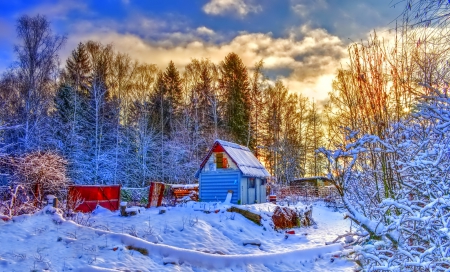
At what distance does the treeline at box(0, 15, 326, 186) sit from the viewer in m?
19.3

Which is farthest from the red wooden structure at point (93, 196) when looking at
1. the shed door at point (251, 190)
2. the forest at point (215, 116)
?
the shed door at point (251, 190)

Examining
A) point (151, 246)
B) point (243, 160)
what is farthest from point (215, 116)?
point (151, 246)

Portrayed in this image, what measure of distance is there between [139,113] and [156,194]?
13.0m

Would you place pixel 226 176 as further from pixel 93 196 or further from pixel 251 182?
pixel 93 196

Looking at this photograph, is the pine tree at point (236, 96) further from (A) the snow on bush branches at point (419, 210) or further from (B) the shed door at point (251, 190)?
(A) the snow on bush branches at point (419, 210)

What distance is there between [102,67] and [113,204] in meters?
14.2

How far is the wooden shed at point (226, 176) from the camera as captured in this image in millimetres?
17297

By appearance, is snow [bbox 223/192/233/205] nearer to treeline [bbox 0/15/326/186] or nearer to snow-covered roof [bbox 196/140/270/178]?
snow-covered roof [bbox 196/140/270/178]

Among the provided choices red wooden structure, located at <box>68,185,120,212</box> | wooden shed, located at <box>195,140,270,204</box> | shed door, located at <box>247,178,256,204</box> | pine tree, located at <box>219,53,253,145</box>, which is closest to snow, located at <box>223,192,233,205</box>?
wooden shed, located at <box>195,140,270,204</box>

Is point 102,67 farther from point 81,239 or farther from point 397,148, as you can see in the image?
point 397,148

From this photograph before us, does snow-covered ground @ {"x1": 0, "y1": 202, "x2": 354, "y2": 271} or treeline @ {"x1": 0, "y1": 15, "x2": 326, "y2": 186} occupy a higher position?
treeline @ {"x1": 0, "y1": 15, "x2": 326, "y2": 186}

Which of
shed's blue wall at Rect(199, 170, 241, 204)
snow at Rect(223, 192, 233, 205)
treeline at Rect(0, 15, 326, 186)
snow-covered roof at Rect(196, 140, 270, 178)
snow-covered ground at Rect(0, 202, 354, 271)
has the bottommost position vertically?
snow-covered ground at Rect(0, 202, 354, 271)

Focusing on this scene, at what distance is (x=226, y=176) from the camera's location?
57.8 feet

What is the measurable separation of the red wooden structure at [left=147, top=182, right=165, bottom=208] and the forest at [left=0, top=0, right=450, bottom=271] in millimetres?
5242
